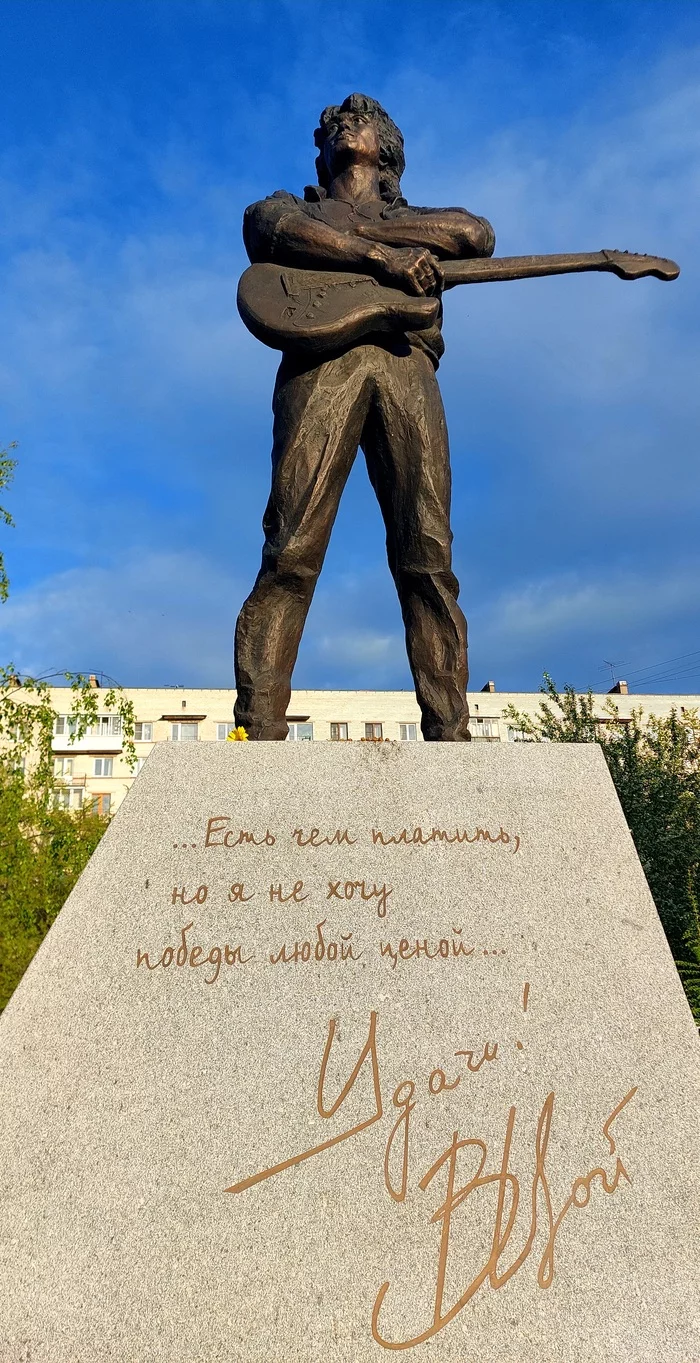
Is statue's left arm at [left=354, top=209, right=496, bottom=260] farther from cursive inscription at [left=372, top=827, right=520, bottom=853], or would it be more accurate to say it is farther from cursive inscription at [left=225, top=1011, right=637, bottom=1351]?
cursive inscription at [left=225, top=1011, right=637, bottom=1351]

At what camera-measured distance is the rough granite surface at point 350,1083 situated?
80.0 inches

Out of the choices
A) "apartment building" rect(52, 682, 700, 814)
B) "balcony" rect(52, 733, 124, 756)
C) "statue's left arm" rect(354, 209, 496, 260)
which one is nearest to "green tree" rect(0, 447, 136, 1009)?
"statue's left arm" rect(354, 209, 496, 260)

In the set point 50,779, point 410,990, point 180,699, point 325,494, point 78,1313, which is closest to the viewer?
point 78,1313

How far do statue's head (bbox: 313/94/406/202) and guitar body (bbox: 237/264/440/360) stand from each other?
33.5 inches

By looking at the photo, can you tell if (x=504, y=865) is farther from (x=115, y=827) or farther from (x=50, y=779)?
(x=50, y=779)

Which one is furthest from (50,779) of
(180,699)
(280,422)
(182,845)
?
(180,699)

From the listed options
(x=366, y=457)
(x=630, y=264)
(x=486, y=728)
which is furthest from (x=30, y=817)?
(x=486, y=728)

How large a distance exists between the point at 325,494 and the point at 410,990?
2.08 metres

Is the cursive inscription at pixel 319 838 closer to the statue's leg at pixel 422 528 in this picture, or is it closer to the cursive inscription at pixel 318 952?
the cursive inscription at pixel 318 952

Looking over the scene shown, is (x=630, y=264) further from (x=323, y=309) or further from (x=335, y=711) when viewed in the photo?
(x=335, y=711)

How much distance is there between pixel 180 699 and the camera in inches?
1443

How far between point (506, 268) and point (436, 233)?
0.34 metres

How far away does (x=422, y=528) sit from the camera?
3828 mm

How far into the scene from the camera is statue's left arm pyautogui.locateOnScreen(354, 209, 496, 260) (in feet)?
13.2
